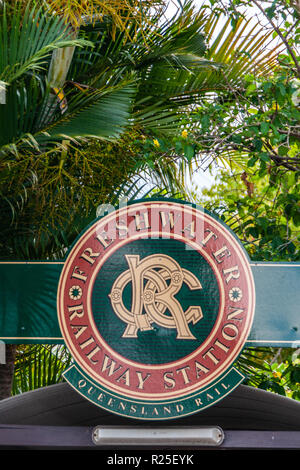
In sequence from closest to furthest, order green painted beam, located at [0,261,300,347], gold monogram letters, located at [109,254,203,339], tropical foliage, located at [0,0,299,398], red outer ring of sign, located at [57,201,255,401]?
red outer ring of sign, located at [57,201,255,401]
gold monogram letters, located at [109,254,203,339]
green painted beam, located at [0,261,300,347]
tropical foliage, located at [0,0,299,398]

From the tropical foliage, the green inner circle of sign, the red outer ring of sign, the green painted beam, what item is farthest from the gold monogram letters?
the tropical foliage

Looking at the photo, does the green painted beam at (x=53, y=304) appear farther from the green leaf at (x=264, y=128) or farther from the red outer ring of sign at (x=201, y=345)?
the green leaf at (x=264, y=128)

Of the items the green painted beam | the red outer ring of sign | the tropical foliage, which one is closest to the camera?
the red outer ring of sign

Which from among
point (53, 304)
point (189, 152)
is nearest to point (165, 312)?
point (53, 304)

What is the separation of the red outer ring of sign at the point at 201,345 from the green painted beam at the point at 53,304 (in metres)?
0.16

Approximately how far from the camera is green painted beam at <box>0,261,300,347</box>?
3.67 meters

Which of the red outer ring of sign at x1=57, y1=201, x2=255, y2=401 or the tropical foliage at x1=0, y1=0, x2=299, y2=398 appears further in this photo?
the tropical foliage at x1=0, y1=0, x2=299, y2=398

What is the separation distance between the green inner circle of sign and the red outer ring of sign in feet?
0.10

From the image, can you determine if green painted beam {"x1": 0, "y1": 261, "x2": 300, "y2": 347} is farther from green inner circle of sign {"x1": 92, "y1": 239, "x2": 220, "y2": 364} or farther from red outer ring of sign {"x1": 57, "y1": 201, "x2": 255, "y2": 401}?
green inner circle of sign {"x1": 92, "y1": 239, "x2": 220, "y2": 364}

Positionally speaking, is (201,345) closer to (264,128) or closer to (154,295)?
(154,295)

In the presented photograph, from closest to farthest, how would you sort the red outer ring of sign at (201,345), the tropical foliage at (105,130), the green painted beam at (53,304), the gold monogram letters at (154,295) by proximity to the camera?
the red outer ring of sign at (201,345) → the gold monogram letters at (154,295) → the green painted beam at (53,304) → the tropical foliage at (105,130)

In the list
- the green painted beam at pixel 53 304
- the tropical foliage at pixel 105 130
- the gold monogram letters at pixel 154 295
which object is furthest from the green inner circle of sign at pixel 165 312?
the tropical foliage at pixel 105 130

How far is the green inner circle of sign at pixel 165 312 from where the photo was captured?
3516 mm
